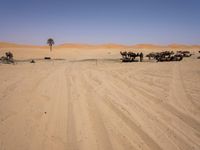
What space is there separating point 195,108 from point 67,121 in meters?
4.03

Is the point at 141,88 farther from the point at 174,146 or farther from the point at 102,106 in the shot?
the point at 174,146

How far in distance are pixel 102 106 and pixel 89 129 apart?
213cm

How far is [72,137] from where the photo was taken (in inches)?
232

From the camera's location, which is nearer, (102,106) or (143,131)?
(143,131)

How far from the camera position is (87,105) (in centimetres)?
865

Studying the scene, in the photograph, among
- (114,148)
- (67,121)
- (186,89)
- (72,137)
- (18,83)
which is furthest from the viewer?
(18,83)

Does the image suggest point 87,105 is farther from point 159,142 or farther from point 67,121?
point 159,142

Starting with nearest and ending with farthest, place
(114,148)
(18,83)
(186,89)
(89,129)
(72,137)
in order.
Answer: (114,148)
(72,137)
(89,129)
(186,89)
(18,83)

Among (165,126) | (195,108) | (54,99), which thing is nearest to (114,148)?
(165,126)

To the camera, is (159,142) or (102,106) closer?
(159,142)

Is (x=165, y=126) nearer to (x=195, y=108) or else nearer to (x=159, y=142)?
(x=159, y=142)

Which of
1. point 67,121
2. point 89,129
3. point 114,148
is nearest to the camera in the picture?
point 114,148

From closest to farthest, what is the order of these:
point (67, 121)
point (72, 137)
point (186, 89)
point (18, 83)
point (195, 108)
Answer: point (72, 137) → point (67, 121) → point (195, 108) → point (186, 89) → point (18, 83)

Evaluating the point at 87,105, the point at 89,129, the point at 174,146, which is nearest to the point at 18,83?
the point at 87,105
